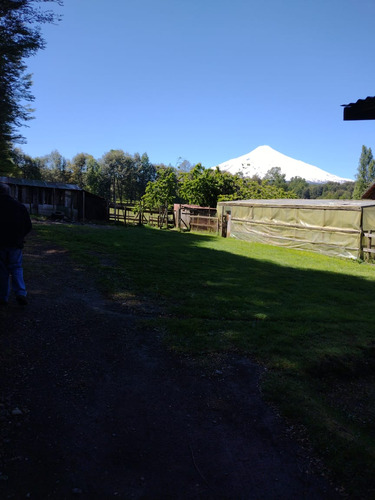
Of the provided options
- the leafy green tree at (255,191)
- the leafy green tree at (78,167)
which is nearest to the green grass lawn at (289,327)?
the leafy green tree at (255,191)

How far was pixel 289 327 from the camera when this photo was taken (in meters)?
5.54

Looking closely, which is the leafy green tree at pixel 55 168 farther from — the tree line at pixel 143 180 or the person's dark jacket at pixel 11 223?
the person's dark jacket at pixel 11 223

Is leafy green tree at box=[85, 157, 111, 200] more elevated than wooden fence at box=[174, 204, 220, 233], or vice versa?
leafy green tree at box=[85, 157, 111, 200]

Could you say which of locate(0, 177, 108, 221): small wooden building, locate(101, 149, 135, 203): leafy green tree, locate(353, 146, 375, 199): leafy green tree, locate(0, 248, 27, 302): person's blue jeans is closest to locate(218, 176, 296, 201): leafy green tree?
locate(0, 177, 108, 221): small wooden building

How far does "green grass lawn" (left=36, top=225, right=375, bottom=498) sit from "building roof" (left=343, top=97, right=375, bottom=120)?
10.4ft

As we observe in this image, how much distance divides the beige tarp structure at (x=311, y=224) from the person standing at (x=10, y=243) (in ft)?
46.9

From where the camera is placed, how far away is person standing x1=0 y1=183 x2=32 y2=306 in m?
5.05

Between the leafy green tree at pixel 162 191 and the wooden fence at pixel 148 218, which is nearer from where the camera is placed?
the wooden fence at pixel 148 218

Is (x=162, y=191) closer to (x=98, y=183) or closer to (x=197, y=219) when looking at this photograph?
(x=197, y=219)

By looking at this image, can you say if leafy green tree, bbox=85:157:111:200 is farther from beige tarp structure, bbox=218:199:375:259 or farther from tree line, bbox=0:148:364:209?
beige tarp structure, bbox=218:199:375:259

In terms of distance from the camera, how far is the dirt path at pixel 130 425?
87.6 inches

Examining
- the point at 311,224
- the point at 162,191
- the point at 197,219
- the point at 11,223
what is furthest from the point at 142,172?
the point at 11,223

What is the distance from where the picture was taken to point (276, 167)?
118125 millimetres

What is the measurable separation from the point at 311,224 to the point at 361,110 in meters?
14.4
